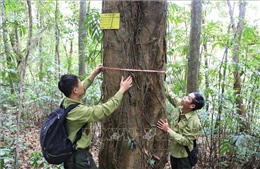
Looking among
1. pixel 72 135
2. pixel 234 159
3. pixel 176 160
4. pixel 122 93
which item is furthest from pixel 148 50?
Result: pixel 234 159

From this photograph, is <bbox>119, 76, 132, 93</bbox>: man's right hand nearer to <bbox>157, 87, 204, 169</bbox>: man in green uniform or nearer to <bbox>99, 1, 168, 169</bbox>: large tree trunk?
<bbox>99, 1, 168, 169</bbox>: large tree trunk

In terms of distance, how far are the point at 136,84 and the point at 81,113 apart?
60 cm

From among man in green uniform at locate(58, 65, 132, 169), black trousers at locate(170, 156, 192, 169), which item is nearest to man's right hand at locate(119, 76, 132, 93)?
man in green uniform at locate(58, 65, 132, 169)

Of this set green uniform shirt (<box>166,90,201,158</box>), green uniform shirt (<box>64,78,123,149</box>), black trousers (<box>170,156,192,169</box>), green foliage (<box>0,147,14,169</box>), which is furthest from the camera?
black trousers (<box>170,156,192,169</box>)

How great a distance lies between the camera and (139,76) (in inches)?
102

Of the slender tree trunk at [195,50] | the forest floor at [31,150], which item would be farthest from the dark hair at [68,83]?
the slender tree trunk at [195,50]

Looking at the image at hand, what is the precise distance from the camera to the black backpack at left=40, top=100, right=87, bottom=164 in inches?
94.7

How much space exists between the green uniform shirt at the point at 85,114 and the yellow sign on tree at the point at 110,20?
69 cm

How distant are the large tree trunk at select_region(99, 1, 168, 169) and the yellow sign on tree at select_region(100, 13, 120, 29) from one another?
40mm

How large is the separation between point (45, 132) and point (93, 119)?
465mm

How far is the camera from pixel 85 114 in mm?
2434

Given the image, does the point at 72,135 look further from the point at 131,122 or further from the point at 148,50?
the point at 148,50

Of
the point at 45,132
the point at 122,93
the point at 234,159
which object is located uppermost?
the point at 122,93

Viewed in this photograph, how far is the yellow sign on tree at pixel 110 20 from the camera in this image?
8.44 ft
